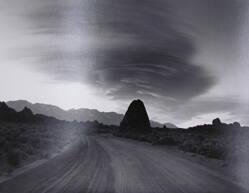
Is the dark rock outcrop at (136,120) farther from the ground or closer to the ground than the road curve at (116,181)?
farther from the ground

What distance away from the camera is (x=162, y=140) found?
114ft

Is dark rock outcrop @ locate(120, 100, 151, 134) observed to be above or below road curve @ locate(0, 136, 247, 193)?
above

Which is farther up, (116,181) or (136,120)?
(136,120)

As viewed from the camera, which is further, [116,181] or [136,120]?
[136,120]

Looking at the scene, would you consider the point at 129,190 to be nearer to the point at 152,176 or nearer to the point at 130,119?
the point at 152,176

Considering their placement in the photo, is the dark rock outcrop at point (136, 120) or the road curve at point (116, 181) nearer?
the road curve at point (116, 181)

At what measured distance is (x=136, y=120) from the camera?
70.5 metres

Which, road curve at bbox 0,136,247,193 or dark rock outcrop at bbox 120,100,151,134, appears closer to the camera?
road curve at bbox 0,136,247,193

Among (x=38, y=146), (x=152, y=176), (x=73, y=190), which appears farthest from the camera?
(x=38, y=146)

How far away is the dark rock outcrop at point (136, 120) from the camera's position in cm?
6919

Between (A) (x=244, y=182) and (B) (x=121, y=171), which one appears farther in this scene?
(B) (x=121, y=171)

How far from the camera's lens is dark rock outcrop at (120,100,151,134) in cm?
6919

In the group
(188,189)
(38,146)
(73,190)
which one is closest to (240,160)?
(188,189)

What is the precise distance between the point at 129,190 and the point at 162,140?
26006mm
